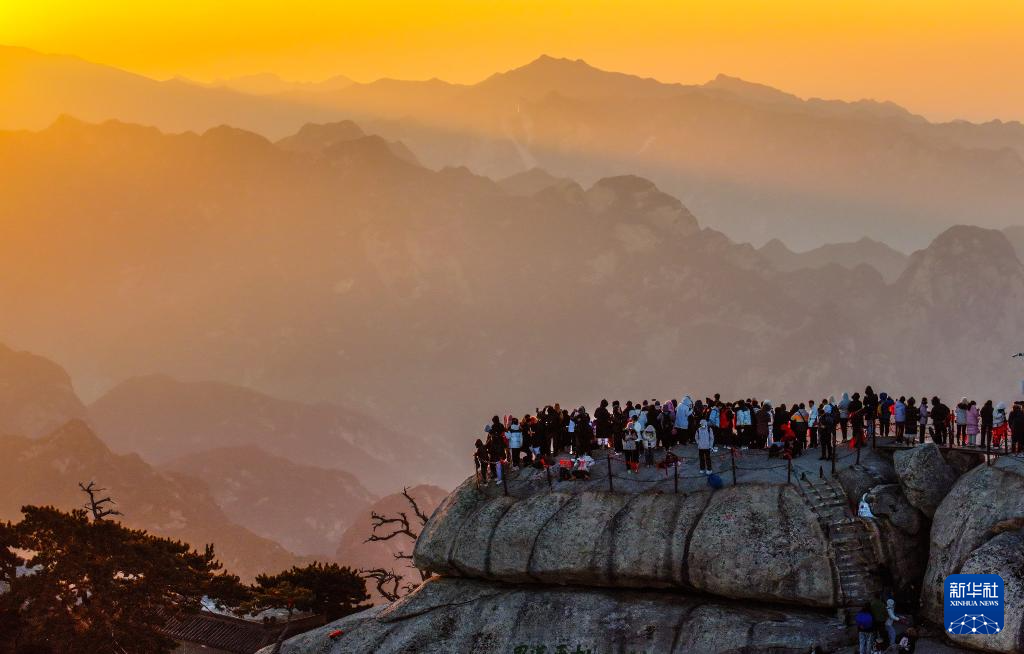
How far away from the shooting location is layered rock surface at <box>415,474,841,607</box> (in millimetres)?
34000

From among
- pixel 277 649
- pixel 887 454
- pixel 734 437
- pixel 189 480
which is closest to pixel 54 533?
pixel 277 649

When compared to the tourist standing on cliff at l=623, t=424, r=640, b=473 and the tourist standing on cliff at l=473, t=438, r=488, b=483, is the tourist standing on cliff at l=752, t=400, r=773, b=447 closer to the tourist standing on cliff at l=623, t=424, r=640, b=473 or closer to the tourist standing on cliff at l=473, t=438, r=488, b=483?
the tourist standing on cliff at l=623, t=424, r=640, b=473

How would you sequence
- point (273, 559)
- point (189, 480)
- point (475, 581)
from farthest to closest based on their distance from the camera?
point (189, 480)
point (273, 559)
point (475, 581)

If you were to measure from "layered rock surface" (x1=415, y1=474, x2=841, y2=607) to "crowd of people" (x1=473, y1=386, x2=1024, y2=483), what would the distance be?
243 cm

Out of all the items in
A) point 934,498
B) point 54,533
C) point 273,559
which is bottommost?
point 273,559

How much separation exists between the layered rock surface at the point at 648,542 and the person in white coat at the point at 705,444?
1665 millimetres

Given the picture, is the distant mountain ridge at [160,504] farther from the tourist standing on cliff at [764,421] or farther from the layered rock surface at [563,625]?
the tourist standing on cliff at [764,421]

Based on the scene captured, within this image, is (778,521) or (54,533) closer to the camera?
(778,521)

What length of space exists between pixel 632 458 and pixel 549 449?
4.26 meters

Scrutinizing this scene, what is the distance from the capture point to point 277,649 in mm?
40344

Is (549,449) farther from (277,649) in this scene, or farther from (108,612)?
(108,612)

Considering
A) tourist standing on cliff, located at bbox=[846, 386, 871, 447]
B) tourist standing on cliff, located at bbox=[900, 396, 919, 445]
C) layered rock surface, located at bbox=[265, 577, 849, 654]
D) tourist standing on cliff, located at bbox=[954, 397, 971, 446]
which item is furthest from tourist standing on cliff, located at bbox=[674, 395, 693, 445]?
tourist standing on cliff, located at bbox=[954, 397, 971, 446]

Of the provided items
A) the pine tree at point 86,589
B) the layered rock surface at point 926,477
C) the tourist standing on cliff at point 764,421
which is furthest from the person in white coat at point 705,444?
the pine tree at point 86,589

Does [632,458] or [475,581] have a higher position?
[632,458]
